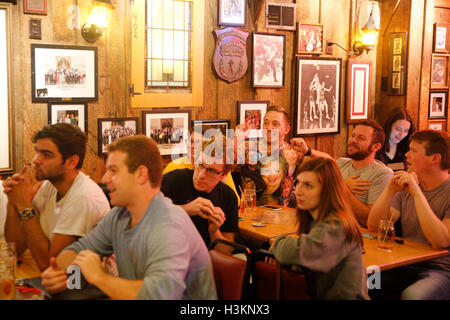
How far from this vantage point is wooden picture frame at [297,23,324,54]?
5730mm

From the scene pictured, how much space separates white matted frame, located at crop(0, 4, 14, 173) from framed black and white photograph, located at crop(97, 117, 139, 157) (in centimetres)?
75

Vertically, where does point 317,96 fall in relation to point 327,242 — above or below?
above

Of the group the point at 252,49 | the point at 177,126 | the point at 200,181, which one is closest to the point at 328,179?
the point at 200,181

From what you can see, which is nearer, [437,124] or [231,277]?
[231,277]

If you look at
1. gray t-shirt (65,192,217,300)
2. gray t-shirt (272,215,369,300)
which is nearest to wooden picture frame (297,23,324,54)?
gray t-shirt (272,215,369,300)

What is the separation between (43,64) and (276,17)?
2.54 metres

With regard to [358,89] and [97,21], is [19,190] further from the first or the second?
[358,89]

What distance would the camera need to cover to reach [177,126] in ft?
16.3

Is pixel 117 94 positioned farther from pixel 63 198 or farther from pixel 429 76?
pixel 429 76

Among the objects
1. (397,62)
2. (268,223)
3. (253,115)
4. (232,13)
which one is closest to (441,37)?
(397,62)

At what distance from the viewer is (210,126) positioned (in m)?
5.22

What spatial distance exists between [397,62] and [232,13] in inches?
97.3

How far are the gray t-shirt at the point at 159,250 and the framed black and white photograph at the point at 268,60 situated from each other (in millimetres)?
3371

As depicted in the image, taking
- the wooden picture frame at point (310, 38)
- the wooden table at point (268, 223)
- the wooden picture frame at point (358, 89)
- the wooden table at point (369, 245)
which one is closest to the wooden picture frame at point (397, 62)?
the wooden picture frame at point (358, 89)
